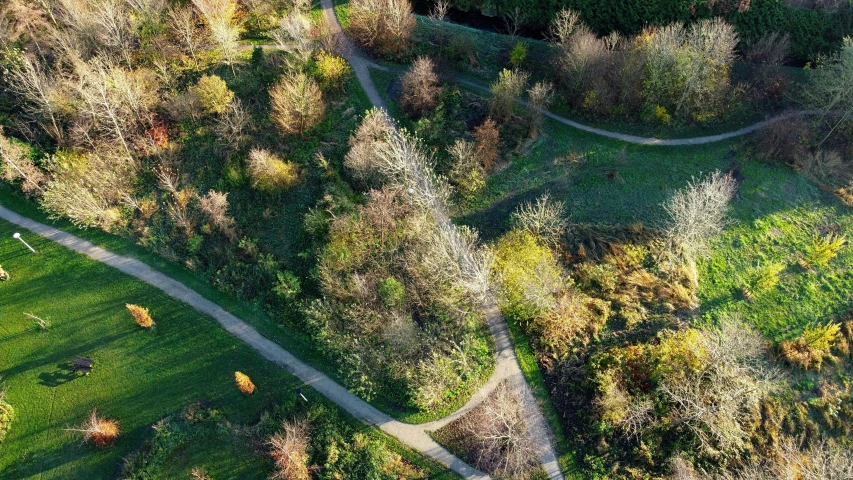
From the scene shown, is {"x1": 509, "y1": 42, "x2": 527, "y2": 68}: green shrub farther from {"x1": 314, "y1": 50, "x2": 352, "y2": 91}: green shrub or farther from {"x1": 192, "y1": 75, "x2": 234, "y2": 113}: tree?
{"x1": 192, "y1": 75, "x2": 234, "y2": 113}: tree

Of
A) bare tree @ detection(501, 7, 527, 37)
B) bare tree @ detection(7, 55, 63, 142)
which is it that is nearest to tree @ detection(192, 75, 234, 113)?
bare tree @ detection(7, 55, 63, 142)

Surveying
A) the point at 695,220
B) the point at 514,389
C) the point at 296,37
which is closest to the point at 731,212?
the point at 695,220

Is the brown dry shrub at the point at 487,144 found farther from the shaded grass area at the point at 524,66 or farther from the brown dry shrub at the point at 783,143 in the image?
the brown dry shrub at the point at 783,143

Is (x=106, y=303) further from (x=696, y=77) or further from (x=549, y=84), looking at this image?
(x=696, y=77)

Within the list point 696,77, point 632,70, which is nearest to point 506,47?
point 632,70

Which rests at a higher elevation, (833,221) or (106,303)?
(833,221)
